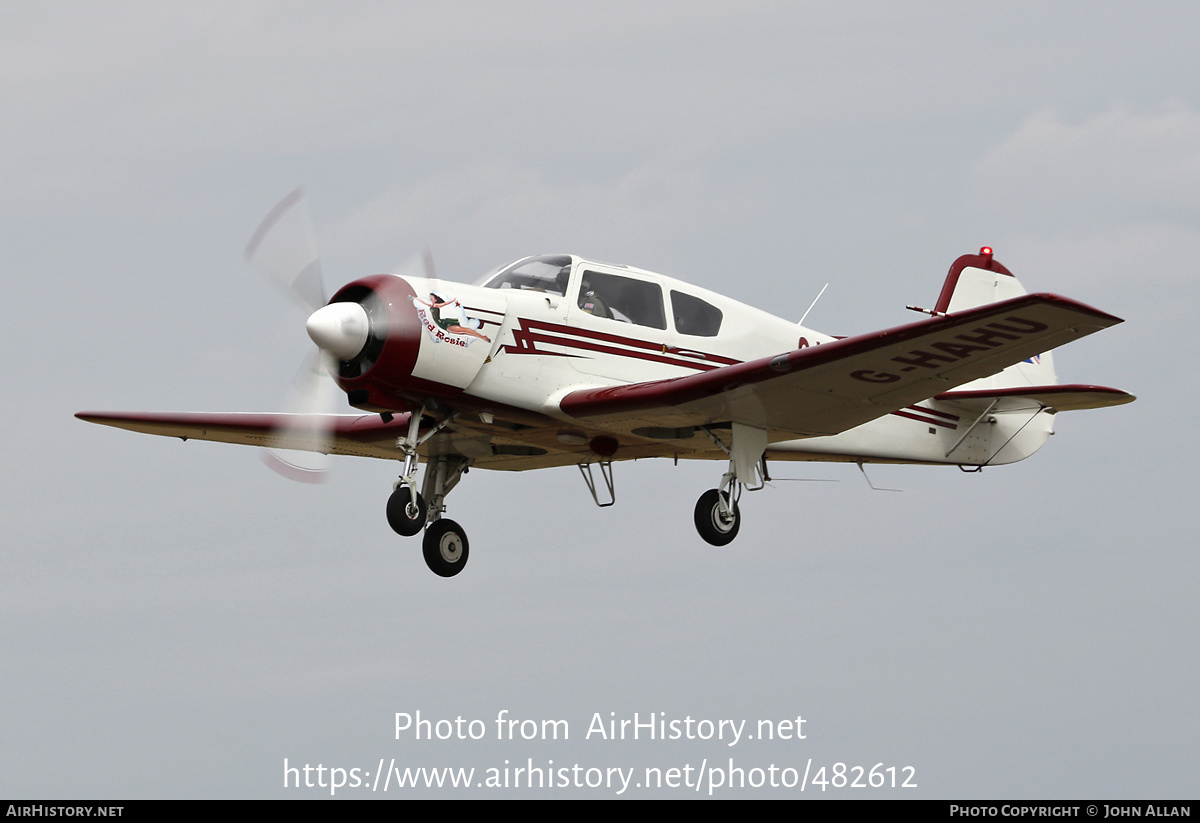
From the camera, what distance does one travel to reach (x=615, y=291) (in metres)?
16.3

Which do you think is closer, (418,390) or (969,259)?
(418,390)

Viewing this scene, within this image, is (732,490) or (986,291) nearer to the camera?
(732,490)

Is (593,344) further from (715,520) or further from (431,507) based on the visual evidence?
(431,507)

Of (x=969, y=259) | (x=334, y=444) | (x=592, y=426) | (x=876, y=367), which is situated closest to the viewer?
(x=876, y=367)

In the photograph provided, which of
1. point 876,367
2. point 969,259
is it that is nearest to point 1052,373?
point 969,259

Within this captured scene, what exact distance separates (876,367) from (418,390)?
4600 mm

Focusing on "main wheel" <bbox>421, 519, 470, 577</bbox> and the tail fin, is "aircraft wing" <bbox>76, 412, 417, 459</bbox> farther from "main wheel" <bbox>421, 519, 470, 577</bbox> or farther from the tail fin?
the tail fin

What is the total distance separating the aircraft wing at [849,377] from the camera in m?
13.4

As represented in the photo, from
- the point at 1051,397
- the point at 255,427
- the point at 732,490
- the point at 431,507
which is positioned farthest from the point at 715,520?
the point at 255,427

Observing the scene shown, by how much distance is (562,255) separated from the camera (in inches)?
634

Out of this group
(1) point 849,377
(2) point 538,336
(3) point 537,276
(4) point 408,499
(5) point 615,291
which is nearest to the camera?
(1) point 849,377

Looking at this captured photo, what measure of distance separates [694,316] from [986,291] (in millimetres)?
5730

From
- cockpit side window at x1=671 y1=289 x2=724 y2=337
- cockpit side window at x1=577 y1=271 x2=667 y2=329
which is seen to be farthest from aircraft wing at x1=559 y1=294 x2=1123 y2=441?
cockpit side window at x1=671 y1=289 x2=724 y2=337

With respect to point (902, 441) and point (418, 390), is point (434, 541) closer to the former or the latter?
point (418, 390)
